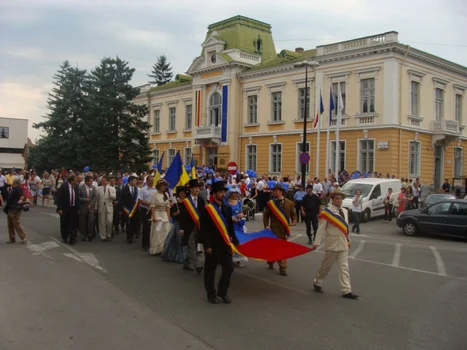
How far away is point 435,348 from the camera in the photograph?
18.7 feet

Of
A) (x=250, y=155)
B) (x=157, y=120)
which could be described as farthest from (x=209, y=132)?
(x=157, y=120)

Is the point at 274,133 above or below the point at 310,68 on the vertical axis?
below

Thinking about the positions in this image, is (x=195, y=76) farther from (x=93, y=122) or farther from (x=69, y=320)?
(x=69, y=320)

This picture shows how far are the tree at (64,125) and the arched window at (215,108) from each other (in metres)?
11.0

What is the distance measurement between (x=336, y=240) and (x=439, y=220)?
1044cm

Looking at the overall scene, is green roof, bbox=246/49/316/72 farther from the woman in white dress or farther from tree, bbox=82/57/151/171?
the woman in white dress

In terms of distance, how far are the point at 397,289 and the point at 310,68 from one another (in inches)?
1178

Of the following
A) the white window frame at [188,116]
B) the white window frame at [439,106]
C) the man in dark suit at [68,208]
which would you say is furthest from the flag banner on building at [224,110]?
the man in dark suit at [68,208]

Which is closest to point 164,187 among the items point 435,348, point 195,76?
point 435,348

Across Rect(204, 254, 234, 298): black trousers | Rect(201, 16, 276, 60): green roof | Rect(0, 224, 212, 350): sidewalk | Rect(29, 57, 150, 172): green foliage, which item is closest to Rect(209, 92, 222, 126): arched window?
Rect(201, 16, 276, 60): green roof

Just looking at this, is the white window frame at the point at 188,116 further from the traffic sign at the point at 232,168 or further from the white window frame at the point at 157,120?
the traffic sign at the point at 232,168

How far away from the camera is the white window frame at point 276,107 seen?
39.8 metres

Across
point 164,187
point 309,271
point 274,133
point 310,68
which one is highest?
point 310,68

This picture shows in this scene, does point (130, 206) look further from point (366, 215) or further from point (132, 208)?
point (366, 215)
